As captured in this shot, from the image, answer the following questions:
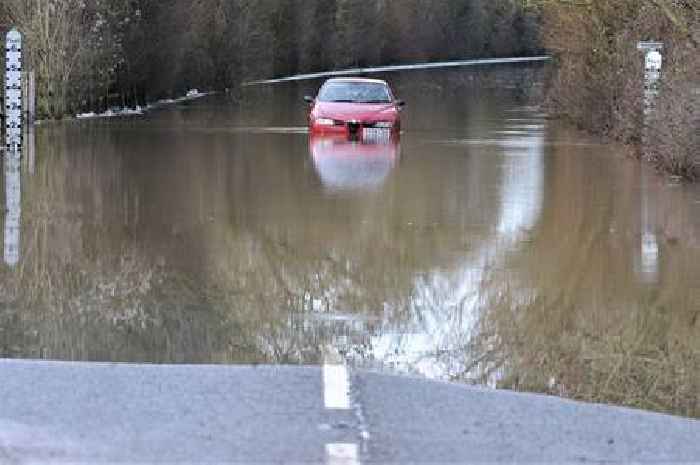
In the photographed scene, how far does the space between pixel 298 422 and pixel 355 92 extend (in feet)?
80.0

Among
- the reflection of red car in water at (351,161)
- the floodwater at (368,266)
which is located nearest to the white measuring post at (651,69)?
the floodwater at (368,266)

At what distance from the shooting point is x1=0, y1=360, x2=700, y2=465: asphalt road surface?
20.8 ft

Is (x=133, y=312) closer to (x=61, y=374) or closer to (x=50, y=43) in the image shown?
(x=61, y=374)

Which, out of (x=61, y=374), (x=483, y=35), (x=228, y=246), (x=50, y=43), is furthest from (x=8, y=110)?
(x=483, y=35)

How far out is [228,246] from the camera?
13.6m

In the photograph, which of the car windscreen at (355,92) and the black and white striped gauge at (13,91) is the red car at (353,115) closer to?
the car windscreen at (355,92)

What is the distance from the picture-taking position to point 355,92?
30.9m

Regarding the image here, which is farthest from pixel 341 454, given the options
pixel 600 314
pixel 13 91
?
Answer: pixel 13 91

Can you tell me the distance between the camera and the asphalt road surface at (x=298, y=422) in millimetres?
6328

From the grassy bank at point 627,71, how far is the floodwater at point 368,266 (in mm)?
718

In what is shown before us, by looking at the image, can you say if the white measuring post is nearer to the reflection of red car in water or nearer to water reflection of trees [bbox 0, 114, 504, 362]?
the reflection of red car in water

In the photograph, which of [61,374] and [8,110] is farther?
[8,110]

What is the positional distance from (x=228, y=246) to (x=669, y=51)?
13.4 metres

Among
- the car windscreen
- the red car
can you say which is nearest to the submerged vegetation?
the car windscreen
